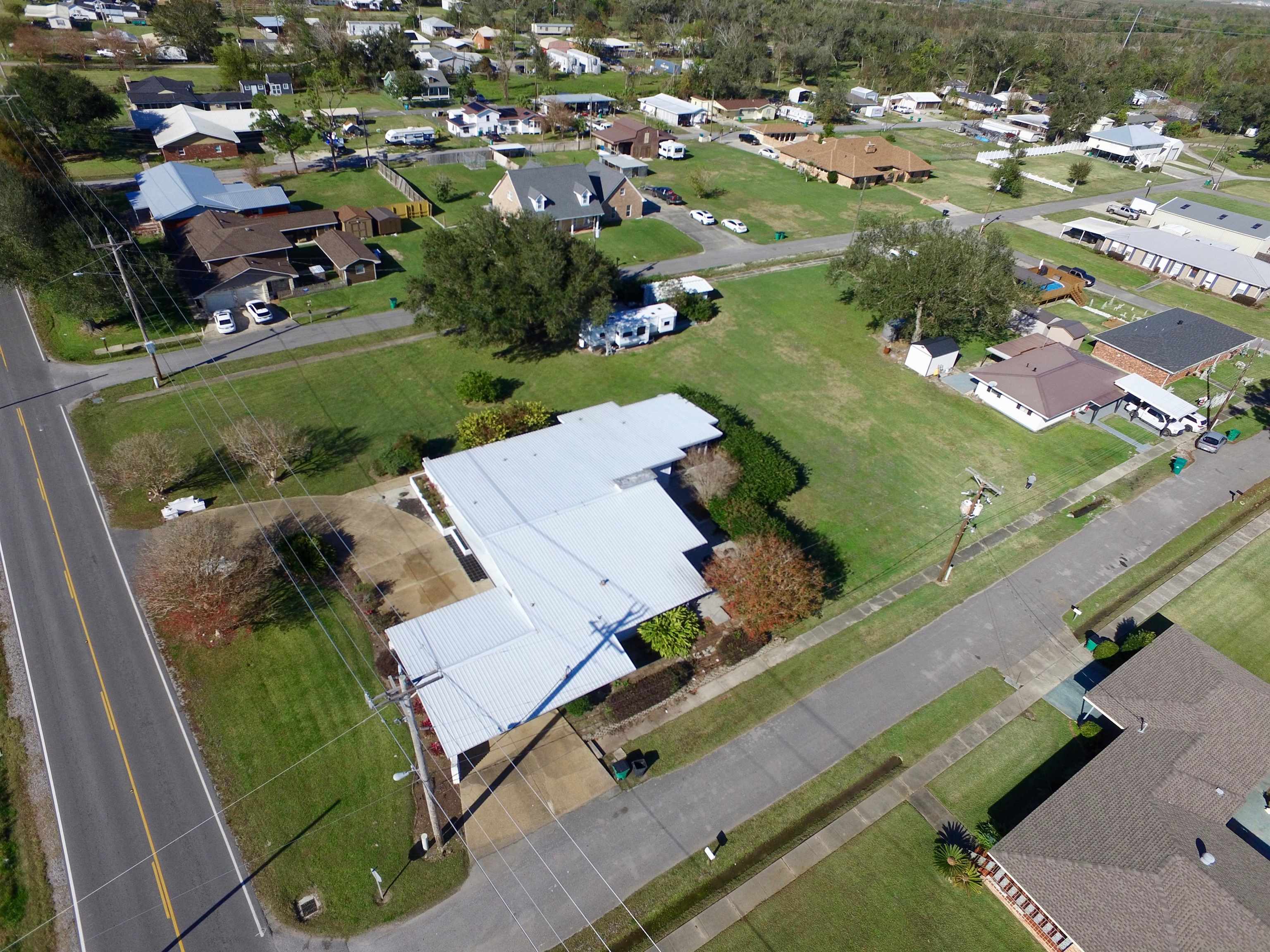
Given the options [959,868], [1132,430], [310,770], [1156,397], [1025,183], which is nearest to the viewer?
[959,868]

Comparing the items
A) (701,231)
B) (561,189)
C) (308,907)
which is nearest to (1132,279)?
(701,231)

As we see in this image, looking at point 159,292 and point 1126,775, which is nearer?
point 1126,775

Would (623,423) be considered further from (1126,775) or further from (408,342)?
(1126,775)

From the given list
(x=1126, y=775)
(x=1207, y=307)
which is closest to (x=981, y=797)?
(x=1126, y=775)

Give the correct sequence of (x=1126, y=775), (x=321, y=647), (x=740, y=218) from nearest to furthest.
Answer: (x=1126, y=775)
(x=321, y=647)
(x=740, y=218)

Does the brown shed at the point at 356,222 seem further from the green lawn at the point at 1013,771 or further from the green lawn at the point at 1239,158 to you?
the green lawn at the point at 1239,158

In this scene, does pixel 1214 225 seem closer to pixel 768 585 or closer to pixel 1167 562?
pixel 1167 562
